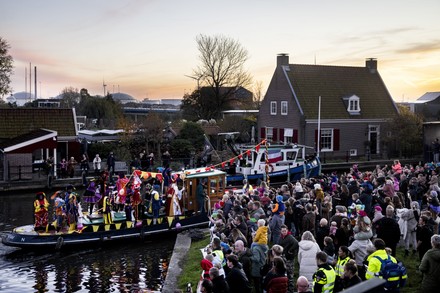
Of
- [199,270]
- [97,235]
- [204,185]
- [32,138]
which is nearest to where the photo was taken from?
[199,270]

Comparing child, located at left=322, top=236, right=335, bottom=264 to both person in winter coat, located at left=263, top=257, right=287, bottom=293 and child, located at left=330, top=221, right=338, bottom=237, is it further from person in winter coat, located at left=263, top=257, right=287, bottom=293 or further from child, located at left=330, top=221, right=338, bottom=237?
person in winter coat, located at left=263, top=257, right=287, bottom=293

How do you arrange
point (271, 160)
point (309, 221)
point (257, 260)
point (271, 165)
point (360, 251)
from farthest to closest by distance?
point (271, 160), point (271, 165), point (309, 221), point (257, 260), point (360, 251)

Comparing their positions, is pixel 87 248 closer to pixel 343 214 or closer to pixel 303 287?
pixel 343 214

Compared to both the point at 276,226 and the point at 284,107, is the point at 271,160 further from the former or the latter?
the point at 276,226

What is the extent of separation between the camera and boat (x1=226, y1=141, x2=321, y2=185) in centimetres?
3334

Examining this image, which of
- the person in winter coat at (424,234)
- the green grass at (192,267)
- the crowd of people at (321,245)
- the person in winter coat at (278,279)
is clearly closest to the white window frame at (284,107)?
the crowd of people at (321,245)

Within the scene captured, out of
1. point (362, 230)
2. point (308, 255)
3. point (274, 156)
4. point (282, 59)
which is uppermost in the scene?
point (282, 59)

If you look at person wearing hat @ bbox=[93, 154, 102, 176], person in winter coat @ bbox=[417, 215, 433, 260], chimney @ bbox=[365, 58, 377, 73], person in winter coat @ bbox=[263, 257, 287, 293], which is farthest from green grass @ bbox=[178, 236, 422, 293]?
chimney @ bbox=[365, 58, 377, 73]

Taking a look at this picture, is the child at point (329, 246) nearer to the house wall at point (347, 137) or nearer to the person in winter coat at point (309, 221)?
the person in winter coat at point (309, 221)

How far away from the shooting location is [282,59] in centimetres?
4788

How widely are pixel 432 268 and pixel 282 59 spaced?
3990cm

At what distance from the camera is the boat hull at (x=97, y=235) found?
1959cm

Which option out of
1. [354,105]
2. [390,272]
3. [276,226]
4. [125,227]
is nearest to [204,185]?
[125,227]

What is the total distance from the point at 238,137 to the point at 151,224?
31.4 meters
